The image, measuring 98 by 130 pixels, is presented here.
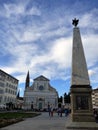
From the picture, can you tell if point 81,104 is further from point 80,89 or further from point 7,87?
A: point 7,87

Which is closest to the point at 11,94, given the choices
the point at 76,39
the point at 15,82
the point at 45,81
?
the point at 15,82

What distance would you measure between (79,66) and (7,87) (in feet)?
199

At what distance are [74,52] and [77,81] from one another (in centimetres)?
268

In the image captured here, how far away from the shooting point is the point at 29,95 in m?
80.3

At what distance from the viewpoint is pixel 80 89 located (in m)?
14.8

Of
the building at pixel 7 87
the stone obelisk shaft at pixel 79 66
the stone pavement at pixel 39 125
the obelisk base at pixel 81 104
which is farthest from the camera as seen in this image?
the building at pixel 7 87

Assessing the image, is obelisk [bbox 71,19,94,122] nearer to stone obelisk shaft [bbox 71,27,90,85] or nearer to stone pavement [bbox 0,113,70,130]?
stone obelisk shaft [bbox 71,27,90,85]

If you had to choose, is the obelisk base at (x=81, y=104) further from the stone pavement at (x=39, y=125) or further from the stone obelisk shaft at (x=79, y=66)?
the stone pavement at (x=39, y=125)

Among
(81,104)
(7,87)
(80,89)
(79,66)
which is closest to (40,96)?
(7,87)

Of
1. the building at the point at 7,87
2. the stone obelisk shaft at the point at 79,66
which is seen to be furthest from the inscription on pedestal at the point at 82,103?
the building at the point at 7,87

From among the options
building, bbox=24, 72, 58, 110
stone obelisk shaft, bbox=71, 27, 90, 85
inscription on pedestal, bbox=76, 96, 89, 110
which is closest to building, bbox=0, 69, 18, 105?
building, bbox=24, 72, 58, 110

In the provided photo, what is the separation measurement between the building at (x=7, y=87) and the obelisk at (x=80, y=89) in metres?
54.5

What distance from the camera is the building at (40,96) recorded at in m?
78.9

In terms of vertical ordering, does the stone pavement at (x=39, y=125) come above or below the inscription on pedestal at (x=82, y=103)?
below
